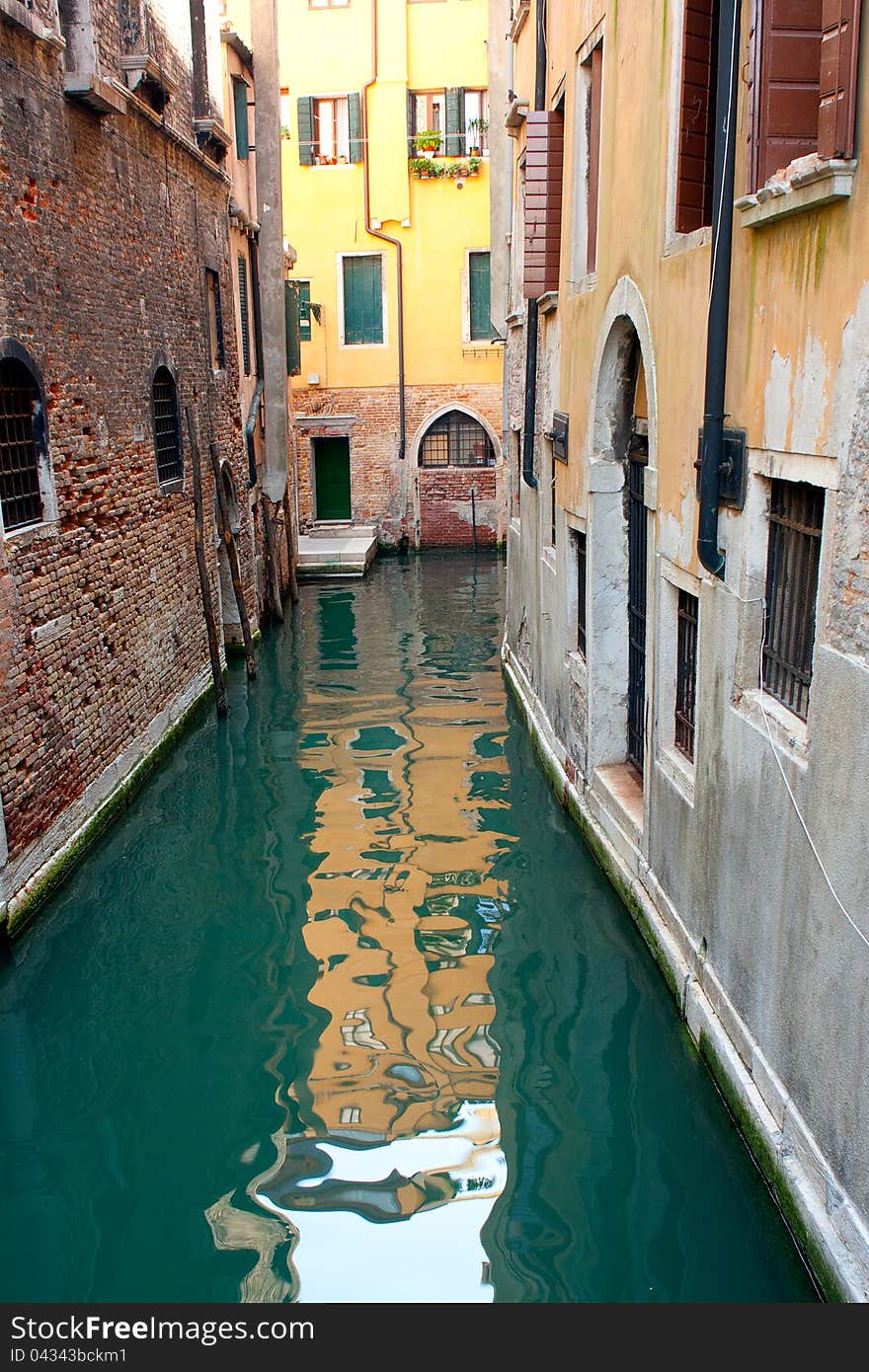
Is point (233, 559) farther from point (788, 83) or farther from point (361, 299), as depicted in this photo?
point (361, 299)

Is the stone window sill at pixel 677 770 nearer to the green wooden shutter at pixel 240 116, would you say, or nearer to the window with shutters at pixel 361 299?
the green wooden shutter at pixel 240 116

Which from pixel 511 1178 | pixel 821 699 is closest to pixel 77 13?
pixel 821 699

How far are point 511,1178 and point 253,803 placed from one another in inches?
190

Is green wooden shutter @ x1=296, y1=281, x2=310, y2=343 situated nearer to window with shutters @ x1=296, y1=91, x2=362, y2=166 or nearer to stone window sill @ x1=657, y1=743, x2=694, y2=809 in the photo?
window with shutters @ x1=296, y1=91, x2=362, y2=166

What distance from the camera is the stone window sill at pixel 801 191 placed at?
3.43 m

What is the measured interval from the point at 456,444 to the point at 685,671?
54.7 feet

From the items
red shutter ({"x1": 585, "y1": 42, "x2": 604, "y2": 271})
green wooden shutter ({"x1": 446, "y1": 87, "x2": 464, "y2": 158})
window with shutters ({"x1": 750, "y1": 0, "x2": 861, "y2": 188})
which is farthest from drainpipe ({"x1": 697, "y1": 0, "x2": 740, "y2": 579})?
green wooden shutter ({"x1": 446, "y1": 87, "x2": 464, "y2": 158})

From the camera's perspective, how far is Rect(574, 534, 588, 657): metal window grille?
28.2 ft

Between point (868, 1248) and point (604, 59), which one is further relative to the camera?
point (604, 59)

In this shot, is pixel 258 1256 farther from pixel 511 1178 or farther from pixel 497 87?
pixel 497 87

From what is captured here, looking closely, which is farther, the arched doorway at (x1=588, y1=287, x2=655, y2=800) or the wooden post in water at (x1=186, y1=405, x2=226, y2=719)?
the wooden post in water at (x1=186, y1=405, x2=226, y2=719)

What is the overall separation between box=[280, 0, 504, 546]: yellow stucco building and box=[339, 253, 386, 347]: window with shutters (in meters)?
0.02

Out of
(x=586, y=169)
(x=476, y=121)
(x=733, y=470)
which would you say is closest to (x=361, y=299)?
(x=476, y=121)

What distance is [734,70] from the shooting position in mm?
4457
